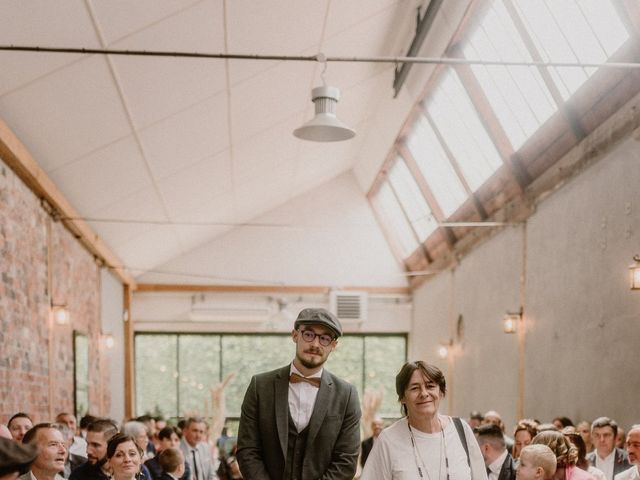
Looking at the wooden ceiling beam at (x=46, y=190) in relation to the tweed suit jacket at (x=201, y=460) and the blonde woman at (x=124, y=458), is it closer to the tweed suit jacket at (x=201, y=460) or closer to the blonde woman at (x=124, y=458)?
the tweed suit jacket at (x=201, y=460)

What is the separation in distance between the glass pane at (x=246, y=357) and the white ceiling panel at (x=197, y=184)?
185 inches

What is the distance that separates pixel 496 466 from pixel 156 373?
12400mm

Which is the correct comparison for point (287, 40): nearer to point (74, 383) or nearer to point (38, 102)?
point (38, 102)

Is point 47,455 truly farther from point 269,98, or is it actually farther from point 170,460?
point 269,98

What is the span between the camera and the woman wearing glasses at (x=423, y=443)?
10.1 ft

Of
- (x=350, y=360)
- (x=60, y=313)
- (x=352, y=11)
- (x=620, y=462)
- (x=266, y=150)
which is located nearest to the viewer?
(x=620, y=462)

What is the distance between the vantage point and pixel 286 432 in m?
3.27

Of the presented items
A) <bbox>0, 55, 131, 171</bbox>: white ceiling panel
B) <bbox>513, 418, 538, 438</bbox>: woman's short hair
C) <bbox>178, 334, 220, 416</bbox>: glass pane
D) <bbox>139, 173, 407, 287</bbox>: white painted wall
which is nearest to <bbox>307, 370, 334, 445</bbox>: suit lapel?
<bbox>513, 418, 538, 438</bbox>: woman's short hair

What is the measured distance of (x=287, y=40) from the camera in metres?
8.16

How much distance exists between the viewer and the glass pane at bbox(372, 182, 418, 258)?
15727mm

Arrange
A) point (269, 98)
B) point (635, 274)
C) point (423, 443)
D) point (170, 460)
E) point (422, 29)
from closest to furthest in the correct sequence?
1. point (423, 443)
2. point (170, 460)
3. point (635, 274)
4. point (422, 29)
5. point (269, 98)

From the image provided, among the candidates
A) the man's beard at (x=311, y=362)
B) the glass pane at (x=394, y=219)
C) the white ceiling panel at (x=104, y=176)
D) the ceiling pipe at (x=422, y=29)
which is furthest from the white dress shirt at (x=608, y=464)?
the glass pane at (x=394, y=219)

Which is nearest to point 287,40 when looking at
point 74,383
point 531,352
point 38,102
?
point 38,102

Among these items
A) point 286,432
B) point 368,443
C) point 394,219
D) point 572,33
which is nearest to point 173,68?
point 572,33
